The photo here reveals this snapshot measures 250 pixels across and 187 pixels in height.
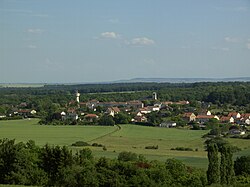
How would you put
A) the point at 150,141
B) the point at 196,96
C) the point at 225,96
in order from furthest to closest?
the point at 196,96, the point at 225,96, the point at 150,141

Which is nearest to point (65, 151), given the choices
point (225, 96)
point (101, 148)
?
point (101, 148)

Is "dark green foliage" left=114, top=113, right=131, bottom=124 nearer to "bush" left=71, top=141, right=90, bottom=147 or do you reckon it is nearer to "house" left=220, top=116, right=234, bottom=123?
"house" left=220, top=116, right=234, bottom=123

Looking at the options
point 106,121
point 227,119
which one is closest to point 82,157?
point 106,121

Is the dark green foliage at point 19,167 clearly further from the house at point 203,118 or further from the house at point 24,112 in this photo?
the house at point 24,112

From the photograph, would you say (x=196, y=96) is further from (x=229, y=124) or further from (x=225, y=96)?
(x=229, y=124)

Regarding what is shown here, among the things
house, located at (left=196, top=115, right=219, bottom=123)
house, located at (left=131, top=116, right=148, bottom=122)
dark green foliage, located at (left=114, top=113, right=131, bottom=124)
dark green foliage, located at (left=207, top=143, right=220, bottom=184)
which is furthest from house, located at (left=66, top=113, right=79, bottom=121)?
dark green foliage, located at (left=207, top=143, right=220, bottom=184)

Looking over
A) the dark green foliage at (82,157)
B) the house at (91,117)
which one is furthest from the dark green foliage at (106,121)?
the dark green foliage at (82,157)

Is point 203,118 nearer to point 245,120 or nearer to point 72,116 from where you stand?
point 245,120

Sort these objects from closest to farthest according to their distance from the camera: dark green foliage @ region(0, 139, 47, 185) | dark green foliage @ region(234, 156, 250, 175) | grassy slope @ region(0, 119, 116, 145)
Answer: dark green foliage @ region(0, 139, 47, 185), dark green foliage @ region(234, 156, 250, 175), grassy slope @ region(0, 119, 116, 145)
